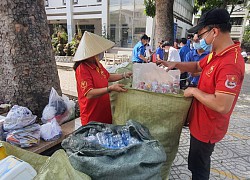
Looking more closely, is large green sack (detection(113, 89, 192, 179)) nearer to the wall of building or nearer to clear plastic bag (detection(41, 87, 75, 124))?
clear plastic bag (detection(41, 87, 75, 124))

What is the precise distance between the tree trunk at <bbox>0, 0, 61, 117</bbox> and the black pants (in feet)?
6.47

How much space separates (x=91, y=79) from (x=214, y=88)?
3.19 feet

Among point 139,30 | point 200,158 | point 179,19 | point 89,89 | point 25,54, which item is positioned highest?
point 179,19

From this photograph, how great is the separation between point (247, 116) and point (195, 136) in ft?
10.8

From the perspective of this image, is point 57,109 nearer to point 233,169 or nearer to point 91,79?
point 91,79

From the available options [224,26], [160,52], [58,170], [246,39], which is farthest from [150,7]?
[246,39]

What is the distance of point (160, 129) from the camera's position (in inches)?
55.4

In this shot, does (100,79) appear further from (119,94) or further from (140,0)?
(140,0)

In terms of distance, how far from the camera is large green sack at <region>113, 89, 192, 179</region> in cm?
133

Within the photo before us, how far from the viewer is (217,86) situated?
1.22 m

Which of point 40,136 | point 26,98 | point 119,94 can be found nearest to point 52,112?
point 40,136

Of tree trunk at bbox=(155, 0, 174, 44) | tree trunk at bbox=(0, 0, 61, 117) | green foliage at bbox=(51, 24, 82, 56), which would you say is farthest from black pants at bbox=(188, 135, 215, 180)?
green foliage at bbox=(51, 24, 82, 56)

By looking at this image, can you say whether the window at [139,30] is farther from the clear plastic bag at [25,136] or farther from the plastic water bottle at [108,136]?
the plastic water bottle at [108,136]

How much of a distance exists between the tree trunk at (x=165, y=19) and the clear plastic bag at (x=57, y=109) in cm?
494
